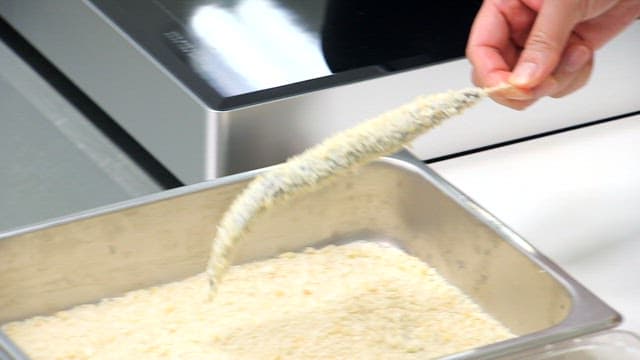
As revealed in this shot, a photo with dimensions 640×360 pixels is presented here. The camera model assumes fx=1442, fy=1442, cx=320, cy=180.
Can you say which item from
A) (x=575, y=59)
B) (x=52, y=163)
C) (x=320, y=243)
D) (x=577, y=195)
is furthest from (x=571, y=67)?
(x=52, y=163)

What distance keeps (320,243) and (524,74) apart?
0.76 feet

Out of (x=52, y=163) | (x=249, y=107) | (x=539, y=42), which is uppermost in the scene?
(x=539, y=42)

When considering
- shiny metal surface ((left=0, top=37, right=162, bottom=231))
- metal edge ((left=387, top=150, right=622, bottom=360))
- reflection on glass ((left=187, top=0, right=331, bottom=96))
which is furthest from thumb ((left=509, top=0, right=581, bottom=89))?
shiny metal surface ((left=0, top=37, right=162, bottom=231))

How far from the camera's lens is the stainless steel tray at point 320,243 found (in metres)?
1.05

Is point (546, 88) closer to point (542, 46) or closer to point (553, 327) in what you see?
point (542, 46)

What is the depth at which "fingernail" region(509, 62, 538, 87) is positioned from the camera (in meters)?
1.08

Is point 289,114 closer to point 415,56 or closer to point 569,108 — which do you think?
point 415,56

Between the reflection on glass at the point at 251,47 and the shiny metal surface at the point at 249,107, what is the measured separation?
0.04m

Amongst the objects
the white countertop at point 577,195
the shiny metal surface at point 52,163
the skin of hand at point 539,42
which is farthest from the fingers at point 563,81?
the shiny metal surface at point 52,163

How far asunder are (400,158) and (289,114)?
98 millimetres

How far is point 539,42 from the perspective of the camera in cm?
109

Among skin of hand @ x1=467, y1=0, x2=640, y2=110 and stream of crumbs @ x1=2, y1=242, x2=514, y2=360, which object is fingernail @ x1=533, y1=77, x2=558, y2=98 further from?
stream of crumbs @ x1=2, y1=242, x2=514, y2=360

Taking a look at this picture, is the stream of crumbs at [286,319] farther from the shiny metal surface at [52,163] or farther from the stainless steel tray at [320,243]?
the shiny metal surface at [52,163]

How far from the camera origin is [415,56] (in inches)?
50.1
